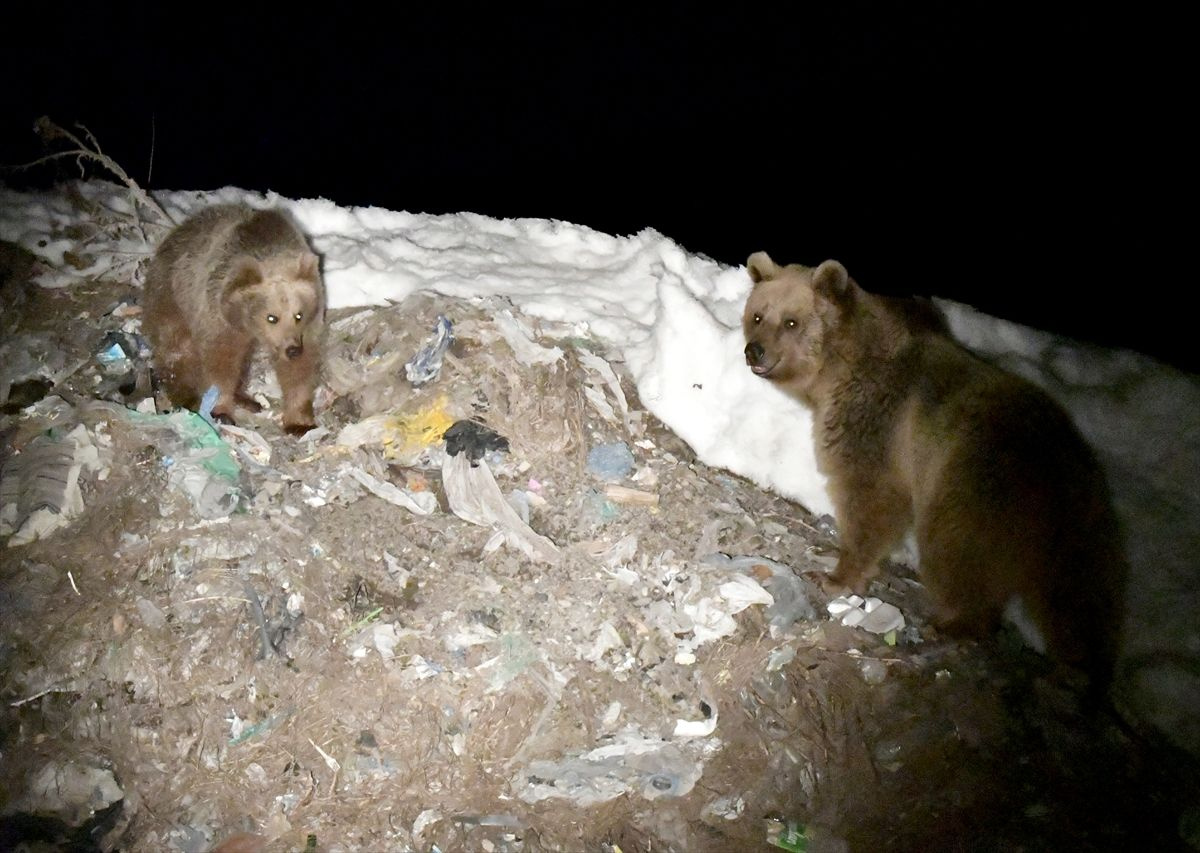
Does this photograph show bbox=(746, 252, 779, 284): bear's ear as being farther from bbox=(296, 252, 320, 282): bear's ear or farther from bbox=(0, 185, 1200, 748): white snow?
bbox=(296, 252, 320, 282): bear's ear

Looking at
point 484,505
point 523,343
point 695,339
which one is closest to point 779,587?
point 484,505

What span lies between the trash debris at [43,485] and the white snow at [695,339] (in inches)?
A: 71.7

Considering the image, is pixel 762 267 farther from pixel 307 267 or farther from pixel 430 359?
pixel 307 267

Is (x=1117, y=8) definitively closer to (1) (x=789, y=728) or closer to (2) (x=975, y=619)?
(2) (x=975, y=619)

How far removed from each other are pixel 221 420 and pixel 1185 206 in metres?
12.2

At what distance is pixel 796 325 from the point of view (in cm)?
443

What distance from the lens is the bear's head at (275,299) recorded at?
4301mm

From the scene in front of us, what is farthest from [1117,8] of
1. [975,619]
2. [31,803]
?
[31,803]

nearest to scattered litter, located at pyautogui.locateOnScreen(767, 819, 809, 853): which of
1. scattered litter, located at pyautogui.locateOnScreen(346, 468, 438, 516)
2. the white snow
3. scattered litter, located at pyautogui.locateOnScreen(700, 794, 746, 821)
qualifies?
scattered litter, located at pyautogui.locateOnScreen(700, 794, 746, 821)

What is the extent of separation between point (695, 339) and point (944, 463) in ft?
6.18

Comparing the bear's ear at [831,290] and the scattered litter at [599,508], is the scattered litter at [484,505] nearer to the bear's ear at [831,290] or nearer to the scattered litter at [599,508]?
the scattered litter at [599,508]

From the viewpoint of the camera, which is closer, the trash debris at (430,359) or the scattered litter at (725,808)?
the scattered litter at (725,808)

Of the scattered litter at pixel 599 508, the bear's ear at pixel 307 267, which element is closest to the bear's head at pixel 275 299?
the bear's ear at pixel 307 267

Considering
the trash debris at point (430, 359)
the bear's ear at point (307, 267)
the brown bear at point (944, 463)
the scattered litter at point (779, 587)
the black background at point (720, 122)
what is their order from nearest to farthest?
the brown bear at point (944, 463)
the scattered litter at point (779, 587)
the bear's ear at point (307, 267)
the trash debris at point (430, 359)
the black background at point (720, 122)
